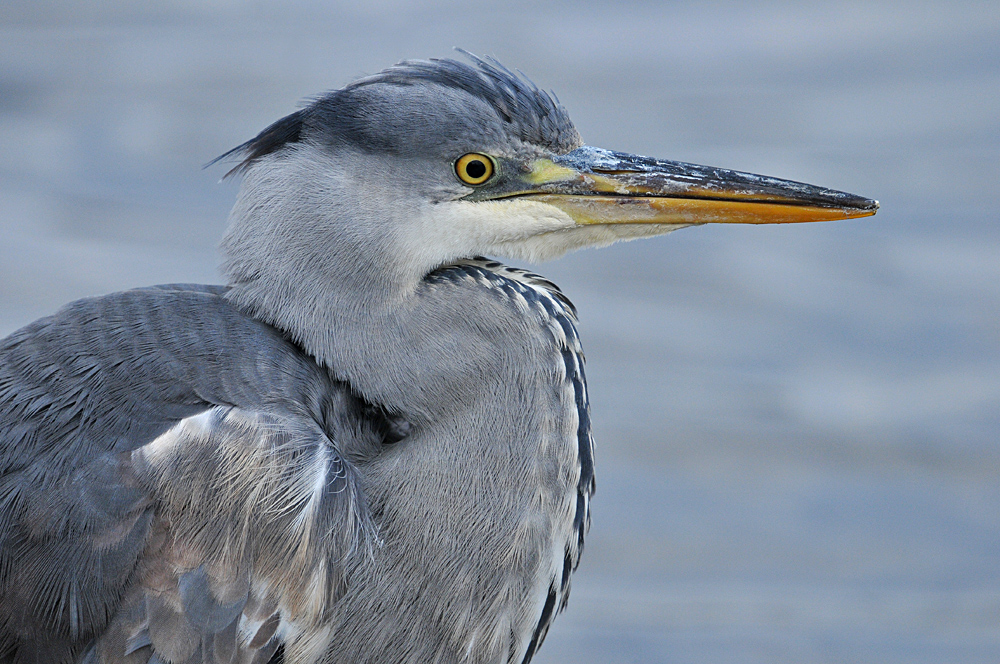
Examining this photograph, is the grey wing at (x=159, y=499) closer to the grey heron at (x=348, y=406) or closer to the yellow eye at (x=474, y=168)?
the grey heron at (x=348, y=406)

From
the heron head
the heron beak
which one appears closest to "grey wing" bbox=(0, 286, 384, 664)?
the heron head

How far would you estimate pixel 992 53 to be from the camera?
661 cm

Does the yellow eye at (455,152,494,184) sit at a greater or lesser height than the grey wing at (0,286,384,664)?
greater

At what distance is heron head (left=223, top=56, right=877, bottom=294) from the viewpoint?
2.79 m

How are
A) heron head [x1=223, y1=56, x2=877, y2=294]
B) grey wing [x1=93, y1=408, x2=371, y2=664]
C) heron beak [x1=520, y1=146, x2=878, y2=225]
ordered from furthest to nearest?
heron beak [x1=520, y1=146, x2=878, y2=225] < heron head [x1=223, y1=56, x2=877, y2=294] < grey wing [x1=93, y1=408, x2=371, y2=664]

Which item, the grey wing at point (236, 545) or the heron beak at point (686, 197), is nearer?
the grey wing at point (236, 545)

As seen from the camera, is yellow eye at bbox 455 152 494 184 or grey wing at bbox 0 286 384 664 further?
yellow eye at bbox 455 152 494 184

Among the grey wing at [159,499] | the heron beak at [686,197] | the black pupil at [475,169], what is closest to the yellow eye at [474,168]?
the black pupil at [475,169]

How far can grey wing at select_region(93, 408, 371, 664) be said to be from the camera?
100.0 inches

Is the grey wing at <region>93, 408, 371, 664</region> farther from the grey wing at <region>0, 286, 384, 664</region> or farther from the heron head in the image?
the heron head

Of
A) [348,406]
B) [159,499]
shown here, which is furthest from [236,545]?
[348,406]

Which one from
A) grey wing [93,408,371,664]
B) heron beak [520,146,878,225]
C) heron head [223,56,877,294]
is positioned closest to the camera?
grey wing [93,408,371,664]

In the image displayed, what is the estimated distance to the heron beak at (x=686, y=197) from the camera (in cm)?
296

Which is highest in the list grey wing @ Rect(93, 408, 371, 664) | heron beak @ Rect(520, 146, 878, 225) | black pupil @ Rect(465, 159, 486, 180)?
black pupil @ Rect(465, 159, 486, 180)
